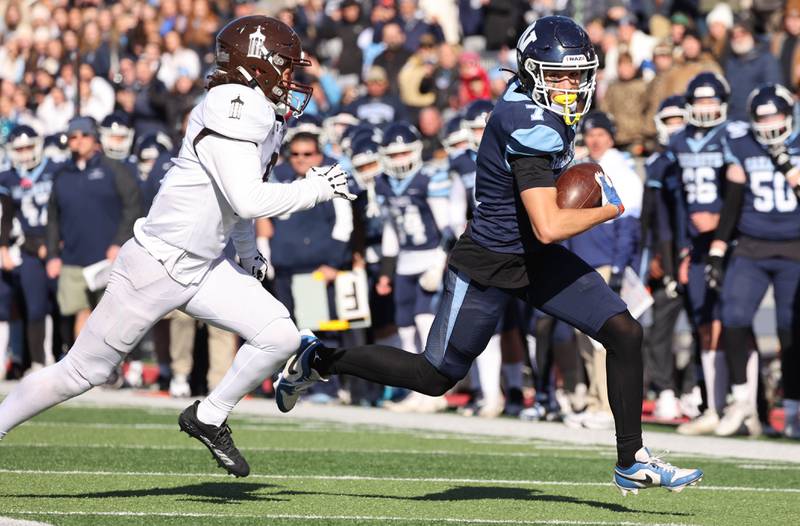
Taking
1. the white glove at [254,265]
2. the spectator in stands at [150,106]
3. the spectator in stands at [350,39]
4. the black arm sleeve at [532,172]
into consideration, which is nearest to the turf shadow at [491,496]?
the white glove at [254,265]

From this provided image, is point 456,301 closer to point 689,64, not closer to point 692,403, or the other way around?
point 692,403

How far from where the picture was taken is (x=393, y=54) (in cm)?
1636

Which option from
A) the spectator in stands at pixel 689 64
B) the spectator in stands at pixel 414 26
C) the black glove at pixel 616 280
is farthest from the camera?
the spectator in stands at pixel 414 26

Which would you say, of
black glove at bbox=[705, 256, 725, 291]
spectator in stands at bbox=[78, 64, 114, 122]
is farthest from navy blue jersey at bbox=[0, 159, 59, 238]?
black glove at bbox=[705, 256, 725, 291]

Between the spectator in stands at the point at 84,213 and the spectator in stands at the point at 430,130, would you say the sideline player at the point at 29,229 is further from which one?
the spectator in stands at the point at 430,130

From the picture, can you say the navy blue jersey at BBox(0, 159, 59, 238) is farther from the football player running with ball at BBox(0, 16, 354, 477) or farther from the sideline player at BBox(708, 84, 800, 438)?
the football player running with ball at BBox(0, 16, 354, 477)

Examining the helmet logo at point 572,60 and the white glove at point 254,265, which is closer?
the helmet logo at point 572,60

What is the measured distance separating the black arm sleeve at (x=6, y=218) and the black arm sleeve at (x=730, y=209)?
640 cm

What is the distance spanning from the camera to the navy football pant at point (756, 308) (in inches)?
380

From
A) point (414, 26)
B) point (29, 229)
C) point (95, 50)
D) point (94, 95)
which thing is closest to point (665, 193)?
point (29, 229)

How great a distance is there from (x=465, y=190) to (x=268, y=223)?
1.78 metres

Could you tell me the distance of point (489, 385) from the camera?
1112 cm

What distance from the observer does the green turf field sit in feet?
19.1

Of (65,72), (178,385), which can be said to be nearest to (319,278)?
(178,385)
